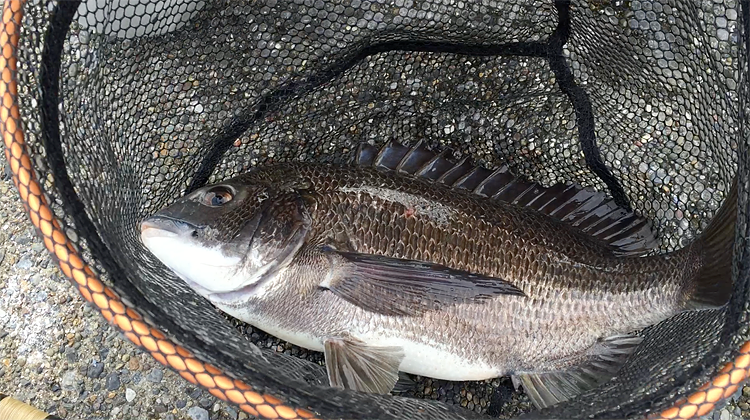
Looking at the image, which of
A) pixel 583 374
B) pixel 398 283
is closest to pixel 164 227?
pixel 398 283

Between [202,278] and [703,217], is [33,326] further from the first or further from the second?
[703,217]

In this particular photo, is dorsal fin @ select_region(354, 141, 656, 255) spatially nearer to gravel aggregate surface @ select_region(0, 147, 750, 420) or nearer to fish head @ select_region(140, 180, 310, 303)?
fish head @ select_region(140, 180, 310, 303)

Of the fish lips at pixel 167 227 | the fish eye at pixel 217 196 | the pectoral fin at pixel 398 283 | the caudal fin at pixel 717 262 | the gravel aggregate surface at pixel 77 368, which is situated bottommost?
the gravel aggregate surface at pixel 77 368

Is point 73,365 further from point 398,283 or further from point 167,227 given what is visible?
point 398,283

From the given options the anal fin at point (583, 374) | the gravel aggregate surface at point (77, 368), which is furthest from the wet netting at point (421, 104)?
the gravel aggregate surface at point (77, 368)

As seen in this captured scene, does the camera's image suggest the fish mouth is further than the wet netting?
No

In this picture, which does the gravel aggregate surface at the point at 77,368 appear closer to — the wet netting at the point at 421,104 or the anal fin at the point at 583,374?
the anal fin at the point at 583,374

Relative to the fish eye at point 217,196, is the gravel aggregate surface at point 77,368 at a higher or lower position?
lower

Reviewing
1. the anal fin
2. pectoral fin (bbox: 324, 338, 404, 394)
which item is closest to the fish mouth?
pectoral fin (bbox: 324, 338, 404, 394)
